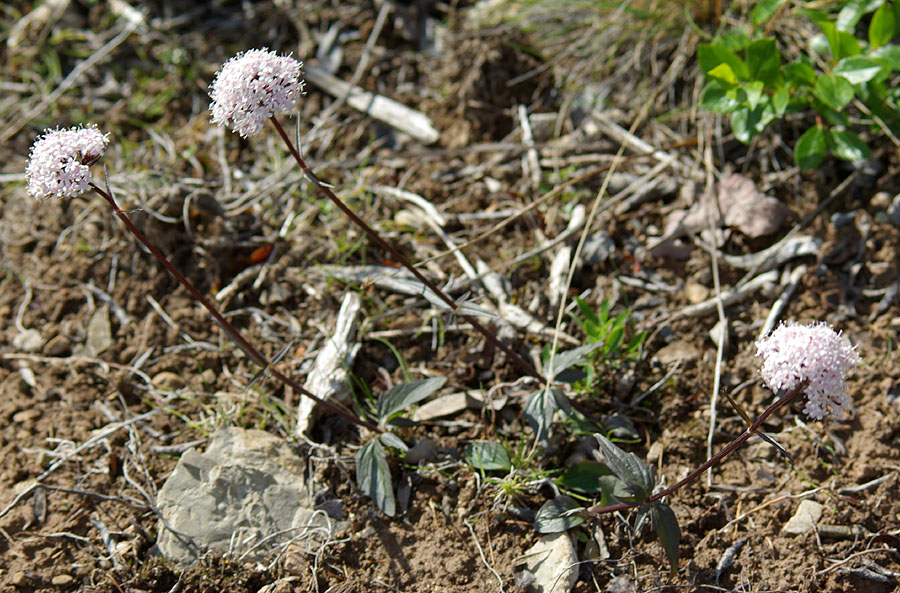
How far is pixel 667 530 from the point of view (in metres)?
1.93

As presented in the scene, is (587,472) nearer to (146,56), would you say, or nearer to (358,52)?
(358,52)

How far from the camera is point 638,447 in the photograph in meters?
2.43

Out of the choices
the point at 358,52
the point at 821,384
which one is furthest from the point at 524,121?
the point at 821,384

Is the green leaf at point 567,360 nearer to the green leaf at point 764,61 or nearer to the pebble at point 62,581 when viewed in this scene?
the green leaf at point 764,61

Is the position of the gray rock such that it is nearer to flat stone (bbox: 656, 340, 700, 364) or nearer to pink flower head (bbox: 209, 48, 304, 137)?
pink flower head (bbox: 209, 48, 304, 137)

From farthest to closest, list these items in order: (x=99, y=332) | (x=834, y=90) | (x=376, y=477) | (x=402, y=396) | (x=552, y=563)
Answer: (x=99, y=332), (x=834, y=90), (x=402, y=396), (x=376, y=477), (x=552, y=563)

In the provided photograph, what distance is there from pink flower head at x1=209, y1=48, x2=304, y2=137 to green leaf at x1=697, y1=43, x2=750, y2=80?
5.38 feet

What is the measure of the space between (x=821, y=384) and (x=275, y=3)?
3.65m

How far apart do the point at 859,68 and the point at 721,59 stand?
49 cm

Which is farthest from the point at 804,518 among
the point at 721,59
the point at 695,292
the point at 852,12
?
the point at 852,12

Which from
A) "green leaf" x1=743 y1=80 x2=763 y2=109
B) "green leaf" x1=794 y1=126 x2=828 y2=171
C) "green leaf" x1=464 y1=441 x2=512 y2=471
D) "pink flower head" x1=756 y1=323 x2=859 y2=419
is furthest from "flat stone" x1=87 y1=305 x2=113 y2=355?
"green leaf" x1=794 y1=126 x2=828 y2=171

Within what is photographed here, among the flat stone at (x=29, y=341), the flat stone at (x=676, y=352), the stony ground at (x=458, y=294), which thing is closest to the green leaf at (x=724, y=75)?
the stony ground at (x=458, y=294)

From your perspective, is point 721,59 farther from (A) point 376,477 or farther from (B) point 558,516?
(A) point 376,477

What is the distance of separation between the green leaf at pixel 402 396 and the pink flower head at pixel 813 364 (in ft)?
3.43
